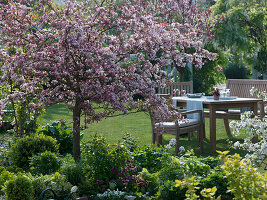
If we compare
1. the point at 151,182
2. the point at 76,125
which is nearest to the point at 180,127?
the point at 76,125

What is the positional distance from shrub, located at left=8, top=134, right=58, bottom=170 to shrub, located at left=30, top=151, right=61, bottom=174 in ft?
1.08

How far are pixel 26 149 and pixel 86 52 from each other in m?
1.44

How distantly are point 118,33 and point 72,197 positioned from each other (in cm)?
184

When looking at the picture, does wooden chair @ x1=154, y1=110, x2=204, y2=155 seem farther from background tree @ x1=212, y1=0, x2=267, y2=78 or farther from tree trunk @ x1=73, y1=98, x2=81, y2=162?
background tree @ x1=212, y1=0, x2=267, y2=78

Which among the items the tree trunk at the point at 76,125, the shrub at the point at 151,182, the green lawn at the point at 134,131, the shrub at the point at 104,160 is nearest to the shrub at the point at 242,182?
the shrub at the point at 151,182

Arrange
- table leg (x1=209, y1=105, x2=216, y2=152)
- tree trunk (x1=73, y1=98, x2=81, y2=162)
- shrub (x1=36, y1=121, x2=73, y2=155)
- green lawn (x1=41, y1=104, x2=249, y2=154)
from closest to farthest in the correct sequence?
tree trunk (x1=73, y1=98, x2=81, y2=162) < shrub (x1=36, y1=121, x2=73, y2=155) < table leg (x1=209, y1=105, x2=216, y2=152) < green lawn (x1=41, y1=104, x2=249, y2=154)

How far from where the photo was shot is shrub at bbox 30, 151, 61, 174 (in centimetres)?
378

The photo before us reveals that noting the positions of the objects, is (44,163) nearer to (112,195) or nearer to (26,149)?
(26,149)

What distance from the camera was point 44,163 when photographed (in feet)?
12.4

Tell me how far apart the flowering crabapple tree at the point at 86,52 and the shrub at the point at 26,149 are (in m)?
0.56

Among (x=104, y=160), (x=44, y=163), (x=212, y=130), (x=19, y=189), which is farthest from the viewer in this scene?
(x=212, y=130)

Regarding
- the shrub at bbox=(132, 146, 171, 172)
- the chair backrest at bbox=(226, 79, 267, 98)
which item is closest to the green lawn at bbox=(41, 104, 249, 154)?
the chair backrest at bbox=(226, 79, 267, 98)

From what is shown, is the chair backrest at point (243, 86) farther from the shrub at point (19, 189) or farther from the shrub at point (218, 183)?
the shrub at point (19, 189)

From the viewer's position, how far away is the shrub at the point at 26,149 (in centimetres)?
415
